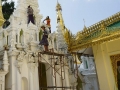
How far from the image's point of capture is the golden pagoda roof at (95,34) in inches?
313

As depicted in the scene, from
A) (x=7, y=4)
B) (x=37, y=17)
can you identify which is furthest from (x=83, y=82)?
(x=7, y=4)

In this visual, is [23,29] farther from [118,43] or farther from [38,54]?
[118,43]

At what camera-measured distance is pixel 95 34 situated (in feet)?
28.6

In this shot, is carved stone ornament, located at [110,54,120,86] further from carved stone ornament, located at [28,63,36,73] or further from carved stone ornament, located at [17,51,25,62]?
carved stone ornament, located at [17,51,25,62]

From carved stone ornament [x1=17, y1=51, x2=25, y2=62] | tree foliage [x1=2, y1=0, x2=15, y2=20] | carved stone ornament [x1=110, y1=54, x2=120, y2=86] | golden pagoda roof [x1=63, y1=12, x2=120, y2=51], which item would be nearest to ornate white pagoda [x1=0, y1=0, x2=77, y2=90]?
carved stone ornament [x1=17, y1=51, x2=25, y2=62]

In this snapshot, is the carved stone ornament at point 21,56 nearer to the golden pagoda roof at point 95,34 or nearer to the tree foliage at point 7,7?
the golden pagoda roof at point 95,34

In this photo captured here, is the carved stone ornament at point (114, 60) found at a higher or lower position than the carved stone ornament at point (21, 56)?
lower

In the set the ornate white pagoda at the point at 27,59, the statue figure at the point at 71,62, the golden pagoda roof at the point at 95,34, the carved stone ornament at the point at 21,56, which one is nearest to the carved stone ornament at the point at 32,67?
the ornate white pagoda at the point at 27,59

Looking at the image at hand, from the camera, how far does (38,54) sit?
367 inches

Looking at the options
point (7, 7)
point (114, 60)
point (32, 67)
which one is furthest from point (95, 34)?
point (7, 7)

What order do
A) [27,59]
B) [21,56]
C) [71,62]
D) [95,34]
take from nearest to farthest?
[95,34] → [21,56] → [27,59] → [71,62]

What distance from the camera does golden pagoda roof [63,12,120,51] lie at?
7961mm

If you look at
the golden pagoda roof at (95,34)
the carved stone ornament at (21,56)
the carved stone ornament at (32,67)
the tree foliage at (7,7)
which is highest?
the tree foliage at (7,7)

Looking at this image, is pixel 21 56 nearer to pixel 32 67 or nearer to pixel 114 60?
pixel 32 67
